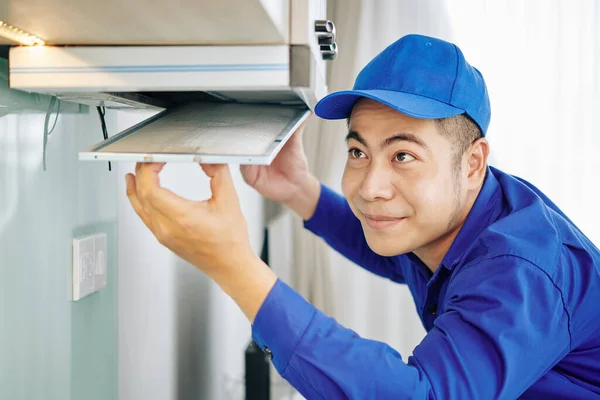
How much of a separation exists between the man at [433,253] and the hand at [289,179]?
0.06 ft

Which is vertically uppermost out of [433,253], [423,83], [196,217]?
[423,83]

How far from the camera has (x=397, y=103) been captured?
2.97ft

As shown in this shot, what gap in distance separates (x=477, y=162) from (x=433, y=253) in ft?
0.71

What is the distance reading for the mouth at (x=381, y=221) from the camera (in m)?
1.03

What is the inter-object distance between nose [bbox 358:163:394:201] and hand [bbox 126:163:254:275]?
0.34m

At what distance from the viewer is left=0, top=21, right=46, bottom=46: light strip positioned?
59 cm

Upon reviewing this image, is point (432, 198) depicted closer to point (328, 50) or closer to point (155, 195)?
point (328, 50)

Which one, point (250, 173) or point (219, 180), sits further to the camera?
point (250, 173)

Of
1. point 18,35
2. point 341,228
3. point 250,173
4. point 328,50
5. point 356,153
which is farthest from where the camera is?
point 341,228

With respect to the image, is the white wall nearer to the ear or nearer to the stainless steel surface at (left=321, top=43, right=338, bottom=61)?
the stainless steel surface at (left=321, top=43, right=338, bottom=61)

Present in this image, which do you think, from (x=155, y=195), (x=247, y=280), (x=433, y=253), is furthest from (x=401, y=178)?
(x=155, y=195)

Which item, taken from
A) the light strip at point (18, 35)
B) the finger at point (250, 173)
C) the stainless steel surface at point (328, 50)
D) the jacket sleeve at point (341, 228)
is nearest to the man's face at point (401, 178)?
the stainless steel surface at point (328, 50)

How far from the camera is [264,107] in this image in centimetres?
89

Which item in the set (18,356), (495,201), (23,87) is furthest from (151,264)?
(495,201)
